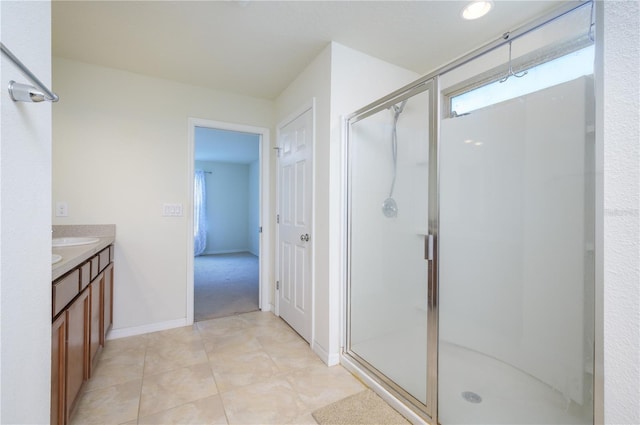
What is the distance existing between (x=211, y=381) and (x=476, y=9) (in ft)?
9.59

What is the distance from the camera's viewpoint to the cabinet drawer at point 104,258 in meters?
1.89

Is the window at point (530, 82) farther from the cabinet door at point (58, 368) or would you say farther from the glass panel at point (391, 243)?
the cabinet door at point (58, 368)

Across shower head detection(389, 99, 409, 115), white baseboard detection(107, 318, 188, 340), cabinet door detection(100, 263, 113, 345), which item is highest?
shower head detection(389, 99, 409, 115)

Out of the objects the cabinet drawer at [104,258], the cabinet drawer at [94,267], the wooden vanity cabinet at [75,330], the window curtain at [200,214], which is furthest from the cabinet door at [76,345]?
the window curtain at [200,214]

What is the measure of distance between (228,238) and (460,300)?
664cm

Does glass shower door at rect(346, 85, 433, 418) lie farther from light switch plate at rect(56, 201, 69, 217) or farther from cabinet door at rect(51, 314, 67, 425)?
light switch plate at rect(56, 201, 69, 217)

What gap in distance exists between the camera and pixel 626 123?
534 millimetres

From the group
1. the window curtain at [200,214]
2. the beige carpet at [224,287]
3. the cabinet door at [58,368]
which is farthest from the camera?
the window curtain at [200,214]

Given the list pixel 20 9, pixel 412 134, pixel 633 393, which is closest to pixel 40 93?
pixel 20 9

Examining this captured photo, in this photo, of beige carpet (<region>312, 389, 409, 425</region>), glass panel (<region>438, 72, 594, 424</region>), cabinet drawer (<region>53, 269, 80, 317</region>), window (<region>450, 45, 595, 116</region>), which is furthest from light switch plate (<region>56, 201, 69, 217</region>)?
window (<region>450, 45, 595, 116</region>)

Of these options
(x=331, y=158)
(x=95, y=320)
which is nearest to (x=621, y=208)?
A: (x=331, y=158)

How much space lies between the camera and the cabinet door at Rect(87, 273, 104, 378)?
163 cm

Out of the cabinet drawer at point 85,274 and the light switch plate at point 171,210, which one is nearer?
the cabinet drawer at point 85,274

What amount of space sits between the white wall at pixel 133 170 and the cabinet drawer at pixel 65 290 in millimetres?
1228
